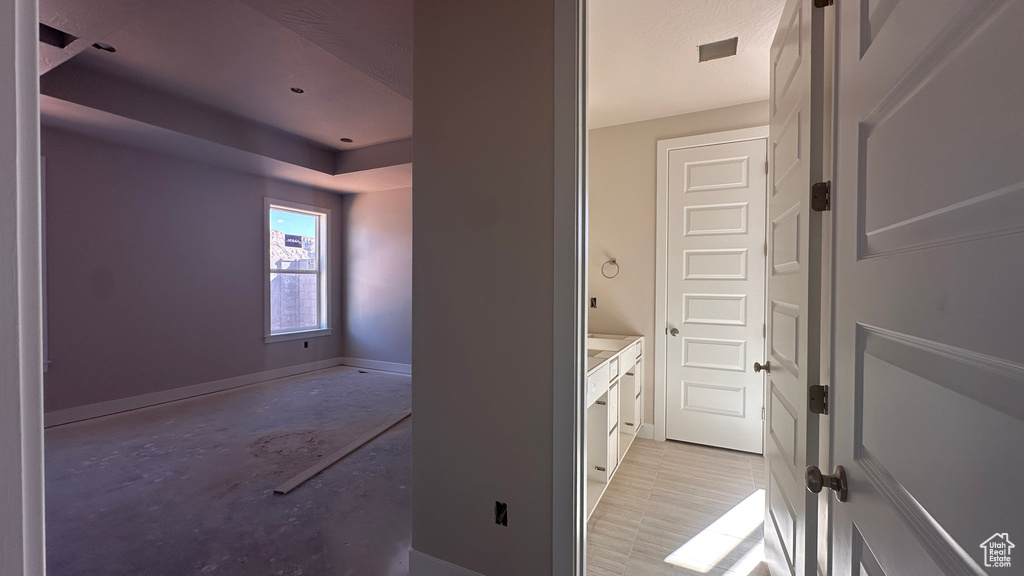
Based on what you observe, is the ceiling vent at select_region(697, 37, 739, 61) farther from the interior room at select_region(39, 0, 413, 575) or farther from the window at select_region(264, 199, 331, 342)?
the window at select_region(264, 199, 331, 342)

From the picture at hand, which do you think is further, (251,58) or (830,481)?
(251,58)

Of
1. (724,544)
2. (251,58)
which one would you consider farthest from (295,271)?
(724,544)

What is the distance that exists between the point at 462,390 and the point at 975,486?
146 cm

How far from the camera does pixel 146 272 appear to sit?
4277mm

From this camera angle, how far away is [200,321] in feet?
15.5

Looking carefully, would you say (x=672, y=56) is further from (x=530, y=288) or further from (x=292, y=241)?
(x=292, y=241)

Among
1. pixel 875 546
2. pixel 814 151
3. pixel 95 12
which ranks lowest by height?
pixel 875 546

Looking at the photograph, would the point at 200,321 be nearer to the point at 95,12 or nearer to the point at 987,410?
the point at 95,12

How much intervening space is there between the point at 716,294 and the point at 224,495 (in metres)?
3.68

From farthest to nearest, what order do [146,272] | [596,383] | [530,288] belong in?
[146,272] → [596,383] → [530,288]

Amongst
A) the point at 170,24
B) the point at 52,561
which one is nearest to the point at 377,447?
the point at 52,561

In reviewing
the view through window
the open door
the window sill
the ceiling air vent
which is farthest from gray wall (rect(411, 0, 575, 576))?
the view through window

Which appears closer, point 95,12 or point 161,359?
point 95,12
